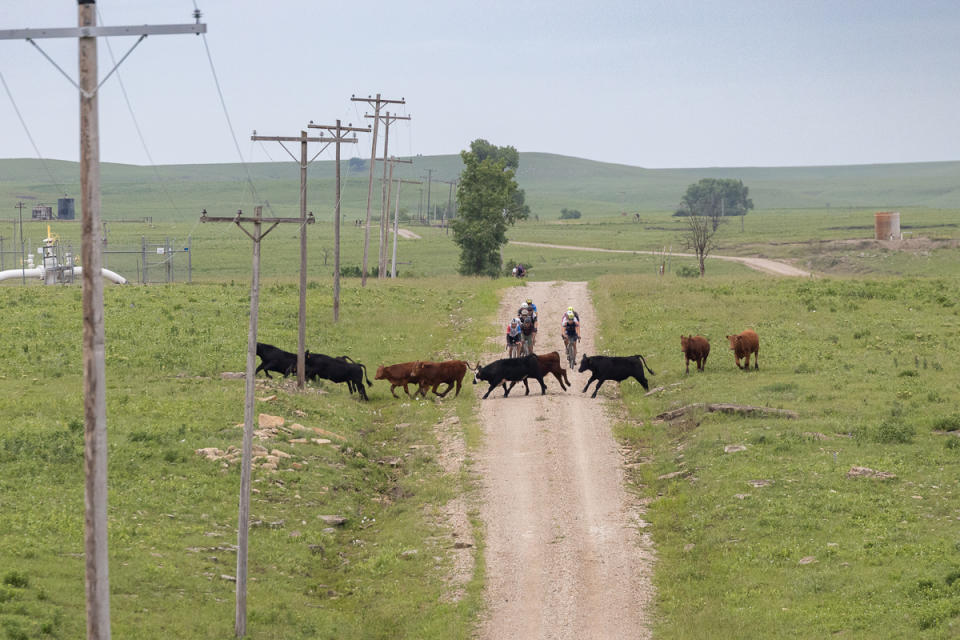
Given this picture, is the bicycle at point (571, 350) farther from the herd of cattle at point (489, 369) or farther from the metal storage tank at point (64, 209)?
the metal storage tank at point (64, 209)

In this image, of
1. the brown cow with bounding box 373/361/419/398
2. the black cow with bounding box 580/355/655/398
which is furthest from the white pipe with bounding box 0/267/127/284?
the black cow with bounding box 580/355/655/398

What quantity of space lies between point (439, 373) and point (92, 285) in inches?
824

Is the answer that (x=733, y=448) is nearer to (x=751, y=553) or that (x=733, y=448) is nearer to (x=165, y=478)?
(x=751, y=553)

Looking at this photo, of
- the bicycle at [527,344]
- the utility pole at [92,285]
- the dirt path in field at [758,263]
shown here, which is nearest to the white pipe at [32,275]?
the bicycle at [527,344]

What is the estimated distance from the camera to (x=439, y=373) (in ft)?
106

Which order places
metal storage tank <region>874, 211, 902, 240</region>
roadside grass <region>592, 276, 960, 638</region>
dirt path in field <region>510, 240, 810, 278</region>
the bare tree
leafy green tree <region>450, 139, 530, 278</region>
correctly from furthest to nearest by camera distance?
1. metal storage tank <region>874, 211, 902, 240</region>
2. dirt path in field <region>510, 240, 810, 278</region>
3. the bare tree
4. leafy green tree <region>450, 139, 530, 278</region>
5. roadside grass <region>592, 276, 960, 638</region>

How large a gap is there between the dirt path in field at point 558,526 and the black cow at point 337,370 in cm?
405

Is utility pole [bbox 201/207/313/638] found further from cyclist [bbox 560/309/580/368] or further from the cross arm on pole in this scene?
cyclist [bbox 560/309/580/368]

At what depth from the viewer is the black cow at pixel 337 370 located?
32656 millimetres

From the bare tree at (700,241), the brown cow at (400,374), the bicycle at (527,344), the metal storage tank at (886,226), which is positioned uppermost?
the metal storage tank at (886,226)

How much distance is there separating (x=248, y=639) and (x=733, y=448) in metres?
13.1

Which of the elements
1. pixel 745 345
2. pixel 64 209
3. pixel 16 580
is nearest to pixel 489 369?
pixel 745 345

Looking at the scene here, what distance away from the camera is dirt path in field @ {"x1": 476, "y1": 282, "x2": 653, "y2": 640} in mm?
16734

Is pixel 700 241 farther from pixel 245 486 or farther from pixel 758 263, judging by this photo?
pixel 245 486
